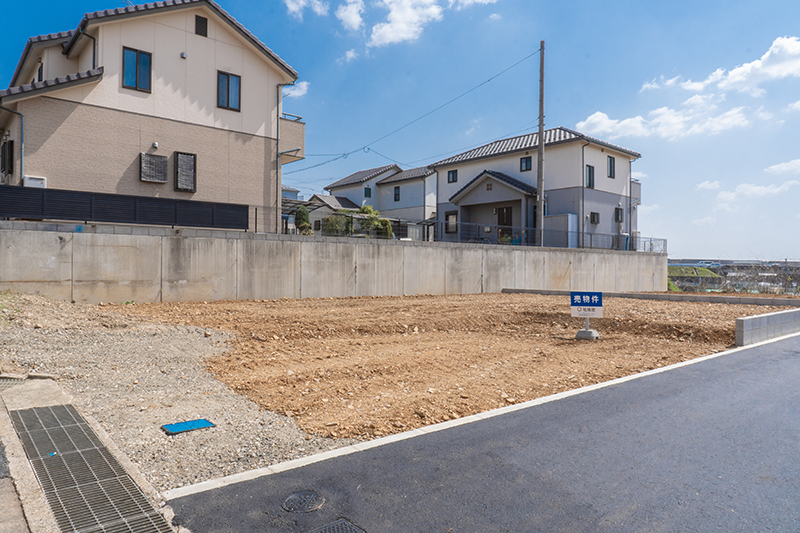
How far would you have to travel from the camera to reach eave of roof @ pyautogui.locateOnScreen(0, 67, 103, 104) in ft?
41.4

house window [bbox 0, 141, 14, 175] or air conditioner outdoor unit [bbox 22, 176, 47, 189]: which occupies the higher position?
house window [bbox 0, 141, 14, 175]

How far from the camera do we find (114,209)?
1275 centimetres

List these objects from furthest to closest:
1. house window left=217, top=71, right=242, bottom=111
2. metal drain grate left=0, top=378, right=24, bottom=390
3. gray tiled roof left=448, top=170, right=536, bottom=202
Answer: gray tiled roof left=448, top=170, right=536, bottom=202, house window left=217, top=71, right=242, bottom=111, metal drain grate left=0, top=378, right=24, bottom=390

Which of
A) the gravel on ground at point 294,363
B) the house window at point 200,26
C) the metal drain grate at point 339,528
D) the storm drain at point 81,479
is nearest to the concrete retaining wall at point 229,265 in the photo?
the gravel on ground at point 294,363

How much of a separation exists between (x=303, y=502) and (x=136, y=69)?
16.7 m

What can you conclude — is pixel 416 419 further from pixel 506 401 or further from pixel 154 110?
pixel 154 110

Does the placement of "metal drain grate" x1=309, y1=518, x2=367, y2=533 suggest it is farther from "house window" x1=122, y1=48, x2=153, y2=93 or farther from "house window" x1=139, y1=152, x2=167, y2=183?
"house window" x1=122, y1=48, x2=153, y2=93

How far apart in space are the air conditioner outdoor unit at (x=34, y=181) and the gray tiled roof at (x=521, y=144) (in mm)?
23810

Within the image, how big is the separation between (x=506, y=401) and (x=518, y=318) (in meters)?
6.84

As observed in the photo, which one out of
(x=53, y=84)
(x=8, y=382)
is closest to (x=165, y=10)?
(x=53, y=84)

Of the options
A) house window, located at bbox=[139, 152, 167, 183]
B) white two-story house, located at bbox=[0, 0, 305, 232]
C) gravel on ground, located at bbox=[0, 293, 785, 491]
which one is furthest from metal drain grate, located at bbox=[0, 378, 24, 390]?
house window, located at bbox=[139, 152, 167, 183]

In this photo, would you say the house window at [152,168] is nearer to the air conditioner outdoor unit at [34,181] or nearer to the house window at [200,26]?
the air conditioner outdoor unit at [34,181]

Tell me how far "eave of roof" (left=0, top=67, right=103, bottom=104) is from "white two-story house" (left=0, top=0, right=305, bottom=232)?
3 cm

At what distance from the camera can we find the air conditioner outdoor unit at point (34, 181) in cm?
1261
